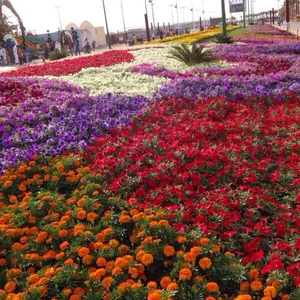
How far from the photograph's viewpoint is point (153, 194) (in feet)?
12.8

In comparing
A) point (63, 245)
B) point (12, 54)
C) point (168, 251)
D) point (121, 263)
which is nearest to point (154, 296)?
point (121, 263)

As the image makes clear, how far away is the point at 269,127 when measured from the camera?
18.1 feet

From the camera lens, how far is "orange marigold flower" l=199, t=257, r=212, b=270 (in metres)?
2.74

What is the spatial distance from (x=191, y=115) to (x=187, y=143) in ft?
4.09

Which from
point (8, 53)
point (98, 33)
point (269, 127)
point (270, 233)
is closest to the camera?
point (270, 233)

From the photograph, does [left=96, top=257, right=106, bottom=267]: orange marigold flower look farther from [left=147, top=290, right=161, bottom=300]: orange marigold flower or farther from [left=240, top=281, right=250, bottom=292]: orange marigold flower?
[left=240, top=281, right=250, bottom=292]: orange marigold flower

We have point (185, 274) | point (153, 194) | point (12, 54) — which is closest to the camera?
point (185, 274)

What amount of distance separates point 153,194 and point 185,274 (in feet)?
4.36

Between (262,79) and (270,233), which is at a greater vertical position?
(262,79)

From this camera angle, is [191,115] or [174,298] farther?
[191,115]

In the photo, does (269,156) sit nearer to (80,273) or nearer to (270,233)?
(270,233)

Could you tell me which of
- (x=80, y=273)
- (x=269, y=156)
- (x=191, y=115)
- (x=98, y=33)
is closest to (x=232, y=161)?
(x=269, y=156)

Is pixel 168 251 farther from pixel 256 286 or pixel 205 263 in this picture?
pixel 256 286

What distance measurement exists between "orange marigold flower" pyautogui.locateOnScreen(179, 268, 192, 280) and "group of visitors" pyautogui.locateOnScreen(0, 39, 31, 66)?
23.2m
